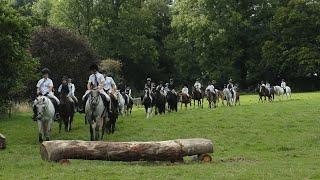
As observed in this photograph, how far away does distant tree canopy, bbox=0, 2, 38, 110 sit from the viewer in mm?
30297

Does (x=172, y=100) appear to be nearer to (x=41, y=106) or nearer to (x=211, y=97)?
(x=211, y=97)

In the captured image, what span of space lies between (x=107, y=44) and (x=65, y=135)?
52.3 metres

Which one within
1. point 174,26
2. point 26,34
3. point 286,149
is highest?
point 174,26

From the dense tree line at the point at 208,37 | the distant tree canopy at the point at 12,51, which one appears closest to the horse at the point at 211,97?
the distant tree canopy at the point at 12,51

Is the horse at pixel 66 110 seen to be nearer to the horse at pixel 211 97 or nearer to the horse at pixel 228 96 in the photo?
the horse at pixel 211 97

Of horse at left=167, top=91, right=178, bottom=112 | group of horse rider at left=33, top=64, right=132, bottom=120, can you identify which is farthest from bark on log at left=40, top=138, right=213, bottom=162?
horse at left=167, top=91, right=178, bottom=112

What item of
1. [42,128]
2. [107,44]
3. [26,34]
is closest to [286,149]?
[42,128]

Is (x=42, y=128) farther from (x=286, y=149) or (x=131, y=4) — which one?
(x=131, y=4)

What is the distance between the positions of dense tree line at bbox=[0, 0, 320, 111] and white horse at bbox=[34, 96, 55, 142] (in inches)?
2070

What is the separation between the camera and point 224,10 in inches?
3177

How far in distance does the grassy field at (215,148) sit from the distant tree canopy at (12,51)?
2.10m

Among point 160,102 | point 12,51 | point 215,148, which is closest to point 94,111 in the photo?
point 215,148

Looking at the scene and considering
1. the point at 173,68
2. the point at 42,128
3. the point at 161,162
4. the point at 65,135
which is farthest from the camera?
the point at 173,68

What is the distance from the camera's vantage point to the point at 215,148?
17.9 m
